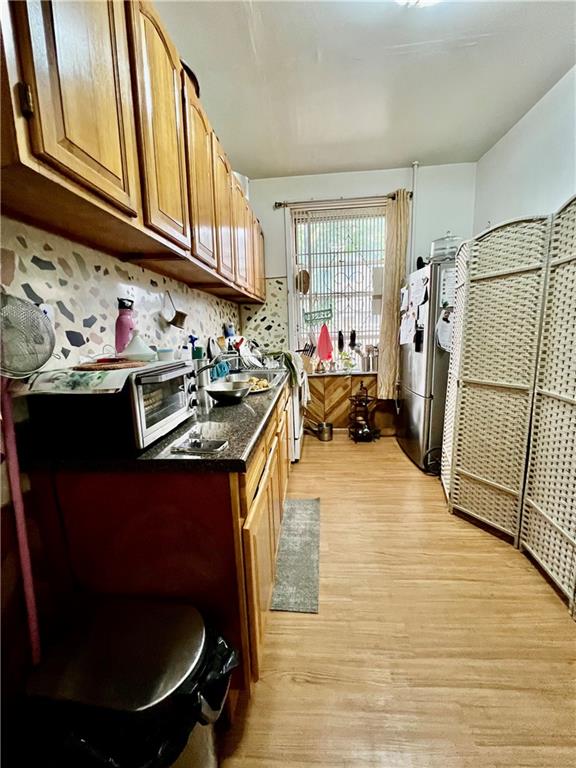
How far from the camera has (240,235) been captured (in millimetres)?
2408

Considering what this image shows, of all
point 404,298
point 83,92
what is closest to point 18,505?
point 83,92

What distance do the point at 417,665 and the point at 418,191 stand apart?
3885 mm

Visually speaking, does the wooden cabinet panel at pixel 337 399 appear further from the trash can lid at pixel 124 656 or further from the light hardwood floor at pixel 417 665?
the trash can lid at pixel 124 656

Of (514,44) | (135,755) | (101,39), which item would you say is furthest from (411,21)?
(135,755)

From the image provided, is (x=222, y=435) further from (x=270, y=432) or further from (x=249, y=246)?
(x=249, y=246)

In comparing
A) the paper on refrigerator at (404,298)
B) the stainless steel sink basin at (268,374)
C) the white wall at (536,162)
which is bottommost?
the stainless steel sink basin at (268,374)

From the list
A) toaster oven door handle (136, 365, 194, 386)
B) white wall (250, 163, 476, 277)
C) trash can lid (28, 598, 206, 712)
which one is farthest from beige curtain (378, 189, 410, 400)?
trash can lid (28, 598, 206, 712)

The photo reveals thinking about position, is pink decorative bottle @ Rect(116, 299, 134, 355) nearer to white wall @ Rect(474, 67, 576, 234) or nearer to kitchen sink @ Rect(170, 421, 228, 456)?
kitchen sink @ Rect(170, 421, 228, 456)

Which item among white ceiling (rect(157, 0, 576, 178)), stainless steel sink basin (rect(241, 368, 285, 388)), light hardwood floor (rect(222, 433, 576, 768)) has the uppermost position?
white ceiling (rect(157, 0, 576, 178))

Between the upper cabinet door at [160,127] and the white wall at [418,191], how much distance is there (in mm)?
2349

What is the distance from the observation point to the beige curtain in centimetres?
331

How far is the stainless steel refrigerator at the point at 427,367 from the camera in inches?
99.5

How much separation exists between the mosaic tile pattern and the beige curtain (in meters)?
1.12

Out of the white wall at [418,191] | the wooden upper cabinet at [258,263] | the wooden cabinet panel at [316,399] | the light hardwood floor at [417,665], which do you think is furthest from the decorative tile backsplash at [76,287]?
the white wall at [418,191]
